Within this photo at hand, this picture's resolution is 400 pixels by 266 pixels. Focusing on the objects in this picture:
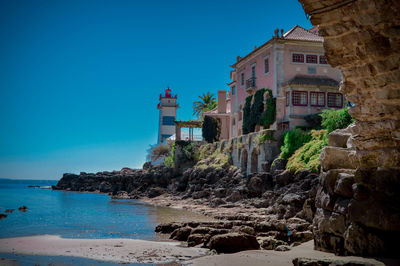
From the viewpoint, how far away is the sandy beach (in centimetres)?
996

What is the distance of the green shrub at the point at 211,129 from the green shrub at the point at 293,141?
22.1m

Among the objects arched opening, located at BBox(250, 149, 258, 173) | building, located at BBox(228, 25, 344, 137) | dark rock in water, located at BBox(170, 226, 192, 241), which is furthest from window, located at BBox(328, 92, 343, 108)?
dark rock in water, located at BBox(170, 226, 192, 241)

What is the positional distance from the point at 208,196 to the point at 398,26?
29132mm

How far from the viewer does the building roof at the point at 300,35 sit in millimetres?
36875

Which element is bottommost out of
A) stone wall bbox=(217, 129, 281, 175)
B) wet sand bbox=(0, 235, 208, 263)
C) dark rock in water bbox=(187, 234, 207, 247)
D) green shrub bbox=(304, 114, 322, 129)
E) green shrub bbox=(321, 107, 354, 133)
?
wet sand bbox=(0, 235, 208, 263)

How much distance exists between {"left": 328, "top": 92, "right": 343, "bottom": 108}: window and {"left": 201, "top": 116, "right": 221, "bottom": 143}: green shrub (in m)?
20.1

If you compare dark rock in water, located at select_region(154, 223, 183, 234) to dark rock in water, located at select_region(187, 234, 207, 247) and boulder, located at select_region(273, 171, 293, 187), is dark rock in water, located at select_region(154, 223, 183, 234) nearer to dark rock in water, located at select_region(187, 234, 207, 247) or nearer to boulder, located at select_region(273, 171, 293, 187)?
dark rock in water, located at select_region(187, 234, 207, 247)

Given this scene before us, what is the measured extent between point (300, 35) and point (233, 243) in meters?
30.1

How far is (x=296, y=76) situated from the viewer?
36344 mm

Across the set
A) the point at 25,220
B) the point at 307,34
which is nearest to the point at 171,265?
the point at 25,220

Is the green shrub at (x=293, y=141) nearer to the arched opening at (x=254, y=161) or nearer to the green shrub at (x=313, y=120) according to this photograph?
the green shrub at (x=313, y=120)

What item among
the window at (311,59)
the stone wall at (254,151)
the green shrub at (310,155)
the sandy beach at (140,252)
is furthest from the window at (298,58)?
the sandy beach at (140,252)

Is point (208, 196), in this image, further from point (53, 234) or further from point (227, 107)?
point (227, 107)

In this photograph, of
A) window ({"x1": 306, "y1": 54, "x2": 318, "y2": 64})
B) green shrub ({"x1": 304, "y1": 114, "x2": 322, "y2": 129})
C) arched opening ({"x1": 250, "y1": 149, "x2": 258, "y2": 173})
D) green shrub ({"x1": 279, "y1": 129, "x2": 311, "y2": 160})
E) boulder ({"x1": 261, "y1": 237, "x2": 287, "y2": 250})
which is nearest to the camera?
boulder ({"x1": 261, "y1": 237, "x2": 287, "y2": 250})
